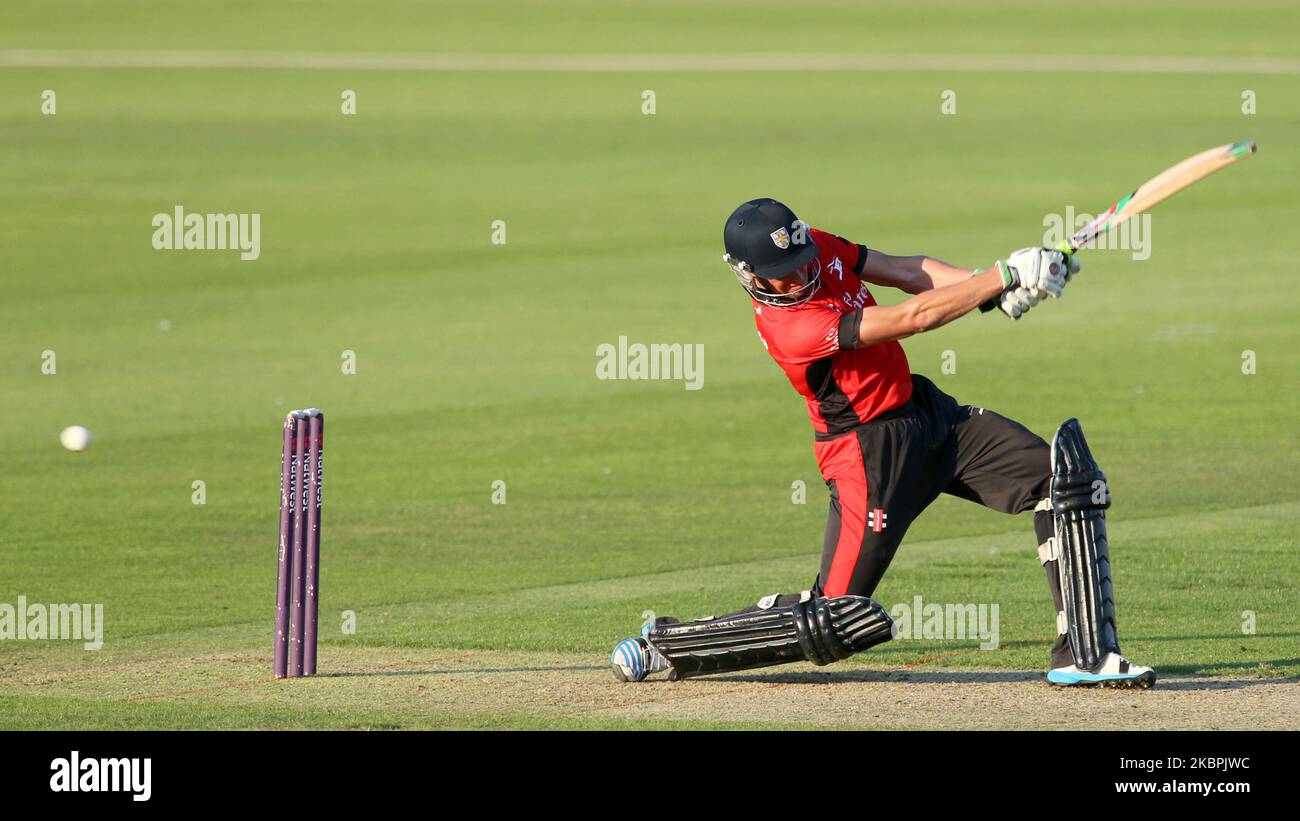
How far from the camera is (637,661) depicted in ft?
29.4

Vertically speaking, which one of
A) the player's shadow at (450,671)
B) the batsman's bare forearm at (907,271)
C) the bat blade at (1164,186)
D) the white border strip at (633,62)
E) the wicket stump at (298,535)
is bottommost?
the player's shadow at (450,671)

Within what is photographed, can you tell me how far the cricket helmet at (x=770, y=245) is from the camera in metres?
8.36

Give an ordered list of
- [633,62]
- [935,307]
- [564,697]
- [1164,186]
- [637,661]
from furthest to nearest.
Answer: [633,62] < [637,661] < [564,697] < [1164,186] < [935,307]

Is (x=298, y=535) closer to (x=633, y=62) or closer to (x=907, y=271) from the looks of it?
(x=907, y=271)

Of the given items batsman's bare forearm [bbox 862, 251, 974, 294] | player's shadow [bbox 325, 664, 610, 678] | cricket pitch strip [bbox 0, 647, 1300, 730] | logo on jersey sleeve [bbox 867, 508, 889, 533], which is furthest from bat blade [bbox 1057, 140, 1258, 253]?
player's shadow [bbox 325, 664, 610, 678]

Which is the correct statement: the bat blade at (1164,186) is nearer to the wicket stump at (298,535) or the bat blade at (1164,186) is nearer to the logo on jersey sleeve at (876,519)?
the logo on jersey sleeve at (876,519)

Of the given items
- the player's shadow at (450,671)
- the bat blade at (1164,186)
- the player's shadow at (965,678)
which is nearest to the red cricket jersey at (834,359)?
the bat blade at (1164,186)

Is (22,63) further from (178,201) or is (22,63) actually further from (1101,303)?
(1101,303)

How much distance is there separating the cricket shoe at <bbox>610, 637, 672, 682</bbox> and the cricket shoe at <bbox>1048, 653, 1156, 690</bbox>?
1.73 metres

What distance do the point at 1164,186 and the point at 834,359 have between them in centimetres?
150

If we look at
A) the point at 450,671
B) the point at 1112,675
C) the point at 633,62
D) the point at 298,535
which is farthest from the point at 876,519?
the point at 633,62

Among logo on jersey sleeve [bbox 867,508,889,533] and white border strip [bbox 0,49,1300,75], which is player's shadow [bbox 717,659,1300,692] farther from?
white border strip [bbox 0,49,1300,75]

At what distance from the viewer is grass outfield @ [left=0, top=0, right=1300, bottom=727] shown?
9617mm

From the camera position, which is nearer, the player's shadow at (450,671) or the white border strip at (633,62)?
the player's shadow at (450,671)
